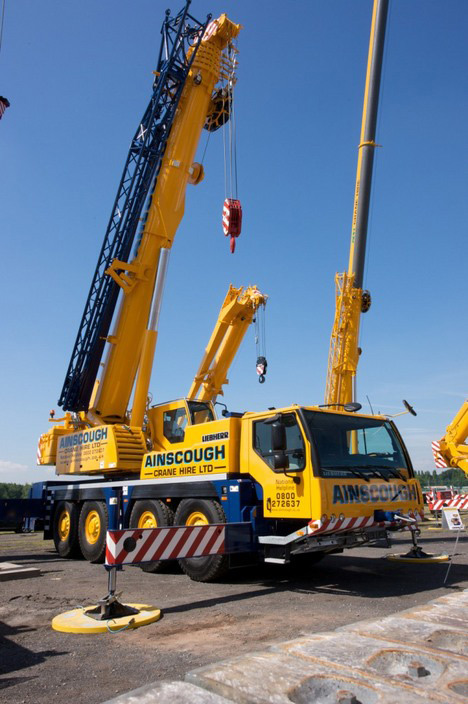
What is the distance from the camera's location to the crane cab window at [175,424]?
10.3 m

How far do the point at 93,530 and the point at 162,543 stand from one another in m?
5.25

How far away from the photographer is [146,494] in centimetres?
933

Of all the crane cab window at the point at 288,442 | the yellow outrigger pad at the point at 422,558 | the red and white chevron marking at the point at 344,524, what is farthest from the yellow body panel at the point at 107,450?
the yellow outrigger pad at the point at 422,558

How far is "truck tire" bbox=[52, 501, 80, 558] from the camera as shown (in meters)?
11.8

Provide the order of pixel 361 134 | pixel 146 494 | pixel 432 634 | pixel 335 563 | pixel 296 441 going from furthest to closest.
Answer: pixel 361 134 → pixel 335 563 → pixel 146 494 → pixel 296 441 → pixel 432 634

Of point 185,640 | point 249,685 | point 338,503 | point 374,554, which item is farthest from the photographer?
point 374,554

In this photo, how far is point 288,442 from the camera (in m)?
7.49

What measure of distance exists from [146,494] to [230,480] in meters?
2.19

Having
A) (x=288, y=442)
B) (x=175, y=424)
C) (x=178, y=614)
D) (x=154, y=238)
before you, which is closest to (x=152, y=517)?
(x=175, y=424)

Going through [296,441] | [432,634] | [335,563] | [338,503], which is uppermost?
[296,441]

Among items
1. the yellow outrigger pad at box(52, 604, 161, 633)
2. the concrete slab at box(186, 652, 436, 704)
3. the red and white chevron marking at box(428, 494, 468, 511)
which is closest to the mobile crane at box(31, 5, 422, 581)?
the yellow outrigger pad at box(52, 604, 161, 633)

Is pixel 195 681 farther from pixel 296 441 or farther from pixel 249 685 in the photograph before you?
pixel 296 441

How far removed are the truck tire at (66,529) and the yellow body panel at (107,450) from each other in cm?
87

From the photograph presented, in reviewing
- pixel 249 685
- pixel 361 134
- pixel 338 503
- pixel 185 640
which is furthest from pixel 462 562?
pixel 361 134
